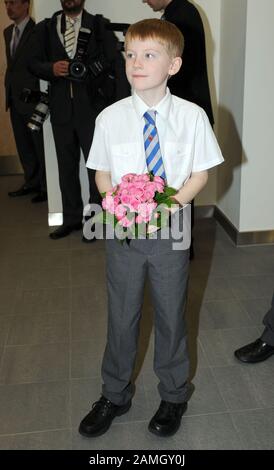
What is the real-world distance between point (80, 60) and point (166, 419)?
249 centimetres

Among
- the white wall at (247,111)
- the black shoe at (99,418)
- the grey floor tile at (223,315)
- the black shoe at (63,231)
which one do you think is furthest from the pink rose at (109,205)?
the black shoe at (63,231)

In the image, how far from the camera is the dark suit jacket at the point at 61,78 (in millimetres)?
3486

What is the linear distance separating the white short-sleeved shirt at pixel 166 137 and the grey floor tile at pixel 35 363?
3.26 feet

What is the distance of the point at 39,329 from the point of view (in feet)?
8.25

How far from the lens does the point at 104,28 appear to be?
11.4ft

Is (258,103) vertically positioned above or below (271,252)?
above

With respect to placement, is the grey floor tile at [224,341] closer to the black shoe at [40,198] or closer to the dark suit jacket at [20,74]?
the black shoe at [40,198]

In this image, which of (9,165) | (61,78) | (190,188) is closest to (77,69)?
(61,78)

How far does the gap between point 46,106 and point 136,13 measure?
0.92m

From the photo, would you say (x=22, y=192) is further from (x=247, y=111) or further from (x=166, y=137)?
(x=166, y=137)

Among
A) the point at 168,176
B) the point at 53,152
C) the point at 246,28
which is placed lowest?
the point at 53,152
